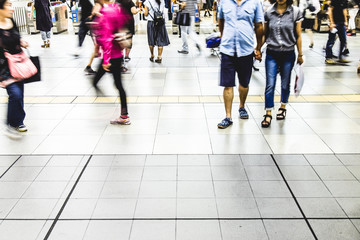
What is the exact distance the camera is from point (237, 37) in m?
4.48

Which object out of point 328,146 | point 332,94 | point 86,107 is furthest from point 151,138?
point 332,94

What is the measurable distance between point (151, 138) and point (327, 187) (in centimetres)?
213

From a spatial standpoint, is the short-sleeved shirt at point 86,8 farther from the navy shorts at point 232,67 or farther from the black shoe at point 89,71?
the navy shorts at point 232,67

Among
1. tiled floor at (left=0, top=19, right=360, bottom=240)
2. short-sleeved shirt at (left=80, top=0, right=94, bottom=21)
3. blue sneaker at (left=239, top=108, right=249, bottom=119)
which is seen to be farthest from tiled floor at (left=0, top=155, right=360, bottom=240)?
short-sleeved shirt at (left=80, top=0, right=94, bottom=21)

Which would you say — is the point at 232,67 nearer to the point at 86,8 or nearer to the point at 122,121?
the point at 122,121

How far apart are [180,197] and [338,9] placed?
6520mm

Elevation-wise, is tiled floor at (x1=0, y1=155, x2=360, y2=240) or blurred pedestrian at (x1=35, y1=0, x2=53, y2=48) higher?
blurred pedestrian at (x1=35, y1=0, x2=53, y2=48)

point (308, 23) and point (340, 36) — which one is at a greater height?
point (308, 23)

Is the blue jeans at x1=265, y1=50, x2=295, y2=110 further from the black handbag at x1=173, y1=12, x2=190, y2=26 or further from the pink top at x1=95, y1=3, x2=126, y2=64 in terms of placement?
the black handbag at x1=173, y1=12, x2=190, y2=26

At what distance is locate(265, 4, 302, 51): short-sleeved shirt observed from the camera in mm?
4535

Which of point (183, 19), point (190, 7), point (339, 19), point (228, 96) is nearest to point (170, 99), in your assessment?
point (228, 96)

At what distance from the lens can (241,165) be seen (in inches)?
150

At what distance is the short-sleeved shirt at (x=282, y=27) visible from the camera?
14.9ft

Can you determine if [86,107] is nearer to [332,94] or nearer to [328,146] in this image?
[328,146]
